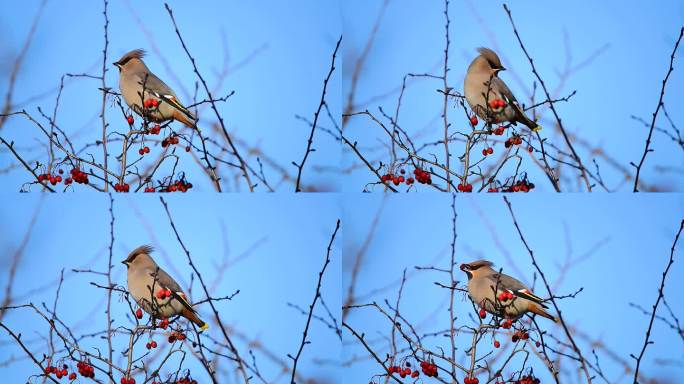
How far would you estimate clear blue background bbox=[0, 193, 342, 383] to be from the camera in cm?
439

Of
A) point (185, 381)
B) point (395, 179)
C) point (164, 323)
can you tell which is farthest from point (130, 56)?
point (185, 381)

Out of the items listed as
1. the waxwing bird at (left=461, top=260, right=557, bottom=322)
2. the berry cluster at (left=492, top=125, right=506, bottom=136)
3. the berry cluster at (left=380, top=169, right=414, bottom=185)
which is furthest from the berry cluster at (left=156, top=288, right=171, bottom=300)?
the berry cluster at (left=492, top=125, right=506, bottom=136)

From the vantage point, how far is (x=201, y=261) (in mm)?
4492

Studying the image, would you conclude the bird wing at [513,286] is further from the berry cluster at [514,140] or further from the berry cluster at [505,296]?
the berry cluster at [514,140]

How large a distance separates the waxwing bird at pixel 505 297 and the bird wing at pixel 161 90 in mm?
1342

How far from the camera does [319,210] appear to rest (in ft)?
15.2

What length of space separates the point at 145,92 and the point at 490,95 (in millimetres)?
1358

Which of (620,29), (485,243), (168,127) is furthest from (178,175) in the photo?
(620,29)

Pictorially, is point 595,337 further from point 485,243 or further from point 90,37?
point 90,37

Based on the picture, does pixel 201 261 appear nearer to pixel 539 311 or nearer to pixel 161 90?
pixel 161 90

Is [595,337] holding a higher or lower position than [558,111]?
lower

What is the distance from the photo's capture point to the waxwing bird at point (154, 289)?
4.36 m

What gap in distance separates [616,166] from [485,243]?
61 cm

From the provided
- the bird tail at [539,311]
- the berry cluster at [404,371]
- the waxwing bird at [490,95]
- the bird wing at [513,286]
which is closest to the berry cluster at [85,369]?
the berry cluster at [404,371]
